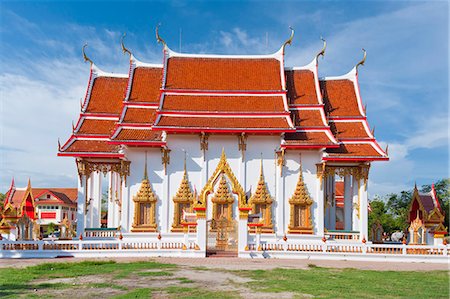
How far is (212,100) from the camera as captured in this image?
2322cm

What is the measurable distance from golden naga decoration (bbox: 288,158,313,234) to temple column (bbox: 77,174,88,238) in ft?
29.1

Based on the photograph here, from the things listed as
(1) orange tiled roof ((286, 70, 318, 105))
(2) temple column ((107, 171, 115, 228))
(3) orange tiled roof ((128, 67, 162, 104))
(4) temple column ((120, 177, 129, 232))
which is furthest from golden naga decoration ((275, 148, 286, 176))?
(2) temple column ((107, 171, 115, 228))

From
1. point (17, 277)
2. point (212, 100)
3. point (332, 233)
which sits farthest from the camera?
point (212, 100)

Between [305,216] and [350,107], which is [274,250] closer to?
[305,216]

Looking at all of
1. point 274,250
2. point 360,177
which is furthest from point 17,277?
point 360,177

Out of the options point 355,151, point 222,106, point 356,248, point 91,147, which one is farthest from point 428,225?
point 91,147

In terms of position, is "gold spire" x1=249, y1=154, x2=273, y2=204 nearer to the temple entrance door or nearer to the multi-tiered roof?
the multi-tiered roof

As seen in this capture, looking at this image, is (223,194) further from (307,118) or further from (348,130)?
(348,130)

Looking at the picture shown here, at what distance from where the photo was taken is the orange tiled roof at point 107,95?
928 inches

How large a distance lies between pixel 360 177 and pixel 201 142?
725 cm

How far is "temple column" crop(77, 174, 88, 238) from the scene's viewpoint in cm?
2074

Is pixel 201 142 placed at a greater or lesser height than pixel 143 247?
greater

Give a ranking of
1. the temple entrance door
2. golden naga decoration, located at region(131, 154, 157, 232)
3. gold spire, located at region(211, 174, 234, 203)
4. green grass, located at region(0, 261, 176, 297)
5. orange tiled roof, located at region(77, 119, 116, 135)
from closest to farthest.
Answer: green grass, located at region(0, 261, 176, 297) → the temple entrance door → gold spire, located at region(211, 174, 234, 203) → golden naga decoration, located at region(131, 154, 157, 232) → orange tiled roof, located at region(77, 119, 116, 135)

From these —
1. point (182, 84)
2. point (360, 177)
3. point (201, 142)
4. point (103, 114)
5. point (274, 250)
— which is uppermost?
point (182, 84)
